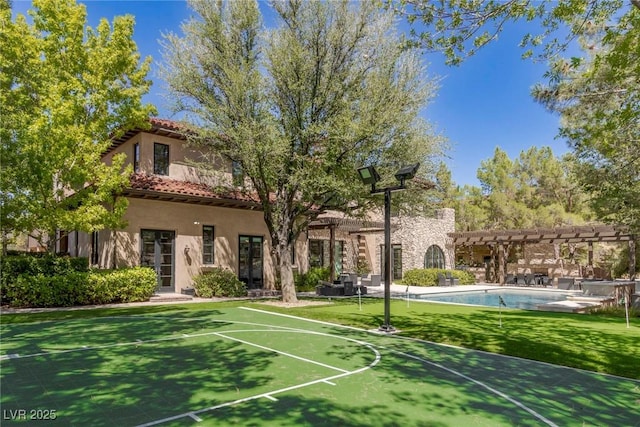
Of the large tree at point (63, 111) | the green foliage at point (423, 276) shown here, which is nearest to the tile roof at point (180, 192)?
the large tree at point (63, 111)

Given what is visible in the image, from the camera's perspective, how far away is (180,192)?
57.4ft

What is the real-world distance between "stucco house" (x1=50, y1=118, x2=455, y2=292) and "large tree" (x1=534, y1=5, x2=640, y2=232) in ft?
40.2

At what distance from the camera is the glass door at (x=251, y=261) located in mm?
21219

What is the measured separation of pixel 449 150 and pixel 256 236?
11.0m

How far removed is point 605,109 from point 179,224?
55.2ft

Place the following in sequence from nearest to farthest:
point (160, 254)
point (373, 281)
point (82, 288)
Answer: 1. point (82, 288)
2. point (160, 254)
3. point (373, 281)

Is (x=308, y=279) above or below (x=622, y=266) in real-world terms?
below

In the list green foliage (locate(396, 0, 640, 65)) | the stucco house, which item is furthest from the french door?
green foliage (locate(396, 0, 640, 65))

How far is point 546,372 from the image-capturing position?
7.24 meters

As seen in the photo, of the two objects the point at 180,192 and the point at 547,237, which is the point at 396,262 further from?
the point at 180,192

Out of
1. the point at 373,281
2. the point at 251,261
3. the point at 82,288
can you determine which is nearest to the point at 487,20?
the point at 82,288

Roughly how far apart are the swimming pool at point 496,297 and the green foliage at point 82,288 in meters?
13.0

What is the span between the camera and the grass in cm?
834

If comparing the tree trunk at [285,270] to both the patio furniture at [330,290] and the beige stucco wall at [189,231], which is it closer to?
the patio furniture at [330,290]
